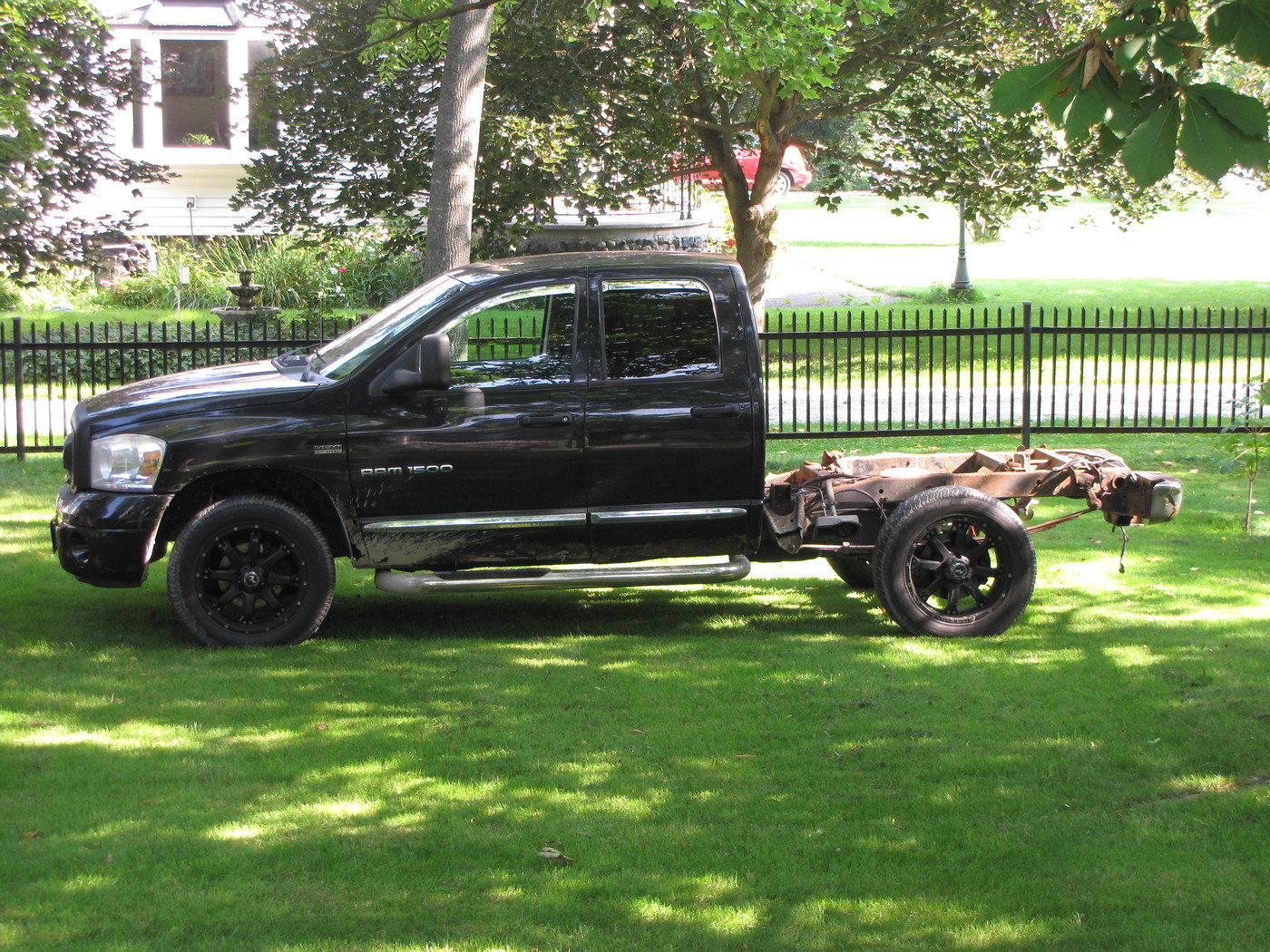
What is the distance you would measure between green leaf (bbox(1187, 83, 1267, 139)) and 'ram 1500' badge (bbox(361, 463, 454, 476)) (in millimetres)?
4174

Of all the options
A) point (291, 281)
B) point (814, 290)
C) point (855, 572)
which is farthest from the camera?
point (814, 290)

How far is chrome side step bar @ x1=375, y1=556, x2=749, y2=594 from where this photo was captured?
22.7 ft

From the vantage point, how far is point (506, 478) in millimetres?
6965

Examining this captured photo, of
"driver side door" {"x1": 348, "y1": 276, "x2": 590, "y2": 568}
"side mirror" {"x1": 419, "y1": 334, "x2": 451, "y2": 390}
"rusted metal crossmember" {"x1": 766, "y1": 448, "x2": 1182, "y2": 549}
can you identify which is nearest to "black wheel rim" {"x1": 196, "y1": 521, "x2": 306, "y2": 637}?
"driver side door" {"x1": 348, "y1": 276, "x2": 590, "y2": 568}

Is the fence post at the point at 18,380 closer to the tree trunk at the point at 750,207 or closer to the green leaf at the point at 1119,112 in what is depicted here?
the tree trunk at the point at 750,207

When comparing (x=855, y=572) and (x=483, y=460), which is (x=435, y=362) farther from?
(x=855, y=572)

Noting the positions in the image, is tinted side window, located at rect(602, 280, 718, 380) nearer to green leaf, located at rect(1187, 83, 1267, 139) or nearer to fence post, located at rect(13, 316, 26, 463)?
green leaf, located at rect(1187, 83, 1267, 139)

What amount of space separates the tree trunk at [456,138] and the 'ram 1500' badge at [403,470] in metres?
4.87

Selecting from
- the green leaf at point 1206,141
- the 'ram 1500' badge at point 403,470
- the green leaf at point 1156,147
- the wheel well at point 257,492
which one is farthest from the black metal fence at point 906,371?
the green leaf at point 1206,141

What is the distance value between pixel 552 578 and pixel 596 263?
1.71 metres

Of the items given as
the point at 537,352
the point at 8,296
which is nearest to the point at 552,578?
the point at 537,352

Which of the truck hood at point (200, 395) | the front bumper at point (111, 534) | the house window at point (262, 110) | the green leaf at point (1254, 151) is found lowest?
the front bumper at point (111, 534)

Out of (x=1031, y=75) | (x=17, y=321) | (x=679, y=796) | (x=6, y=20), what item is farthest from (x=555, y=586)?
(x=6, y=20)

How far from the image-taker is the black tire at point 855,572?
841 centimetres
